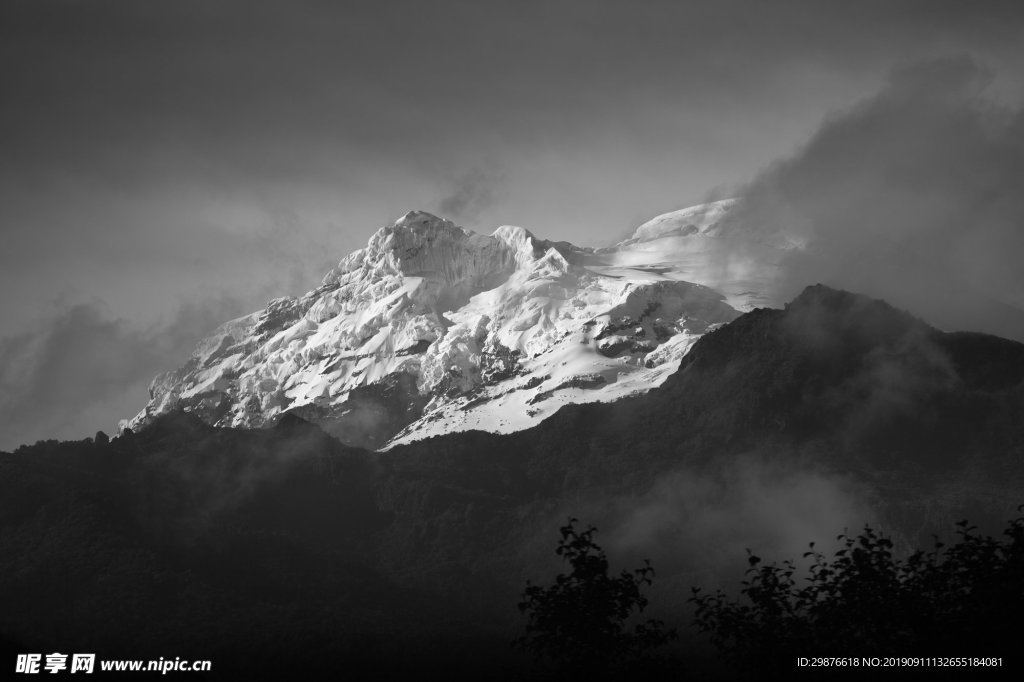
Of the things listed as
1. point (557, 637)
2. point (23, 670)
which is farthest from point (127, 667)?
point (557, 637)

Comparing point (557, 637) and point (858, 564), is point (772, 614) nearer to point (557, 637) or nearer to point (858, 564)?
point (858, 564)

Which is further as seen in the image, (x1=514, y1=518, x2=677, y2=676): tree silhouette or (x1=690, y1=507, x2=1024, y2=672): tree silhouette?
(x1=514, y1=518, x2=677, y2=676): tree silhouette

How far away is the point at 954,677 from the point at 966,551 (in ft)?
31.0

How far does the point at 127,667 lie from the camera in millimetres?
198625

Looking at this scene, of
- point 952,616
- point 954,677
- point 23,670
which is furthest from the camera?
point 23,670

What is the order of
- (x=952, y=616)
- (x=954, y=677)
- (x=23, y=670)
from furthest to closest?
(x=23, y=670)
(x=952, y=616)
(x=954, y=677)

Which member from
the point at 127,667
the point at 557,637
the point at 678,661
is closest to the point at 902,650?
the point at 678,661

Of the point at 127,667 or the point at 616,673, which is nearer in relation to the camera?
the point at 616,673

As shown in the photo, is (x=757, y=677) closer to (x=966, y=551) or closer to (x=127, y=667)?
(x=966, y=551)

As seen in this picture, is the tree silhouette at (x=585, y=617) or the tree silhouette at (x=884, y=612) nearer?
the tree silhouette at (x=884, y=612)

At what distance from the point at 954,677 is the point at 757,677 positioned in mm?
12014

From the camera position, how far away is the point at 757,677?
8450cm

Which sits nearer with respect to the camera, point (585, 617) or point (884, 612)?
point (585, 617)

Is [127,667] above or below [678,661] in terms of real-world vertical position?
above
